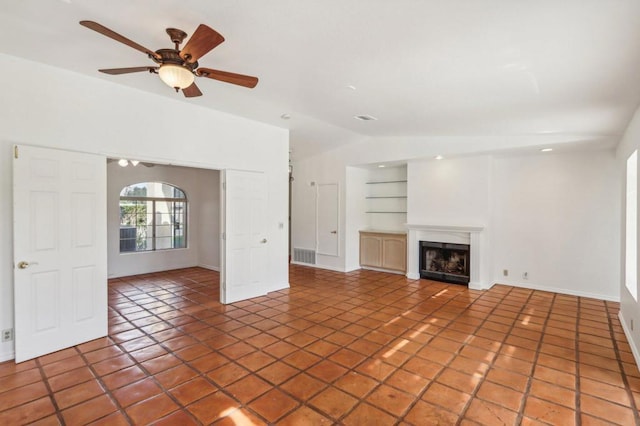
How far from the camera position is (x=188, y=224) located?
7836 mm

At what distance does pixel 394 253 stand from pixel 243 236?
3.56m

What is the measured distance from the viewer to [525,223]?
5.81 meters

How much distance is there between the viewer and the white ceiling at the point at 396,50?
1993 millimetres

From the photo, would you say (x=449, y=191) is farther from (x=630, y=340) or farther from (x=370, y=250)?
(x=630, y=340)

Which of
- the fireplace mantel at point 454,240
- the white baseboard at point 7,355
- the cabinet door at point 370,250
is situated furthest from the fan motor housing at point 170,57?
the cabinet door at point 370,250

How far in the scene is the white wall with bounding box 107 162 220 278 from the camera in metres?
6.65

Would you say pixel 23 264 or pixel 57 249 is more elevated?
pixel 57 249

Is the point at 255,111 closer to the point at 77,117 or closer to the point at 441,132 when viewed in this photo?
the point at 77,117

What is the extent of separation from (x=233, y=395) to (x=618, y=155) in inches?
240

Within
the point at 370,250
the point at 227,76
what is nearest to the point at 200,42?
the point at 227,76

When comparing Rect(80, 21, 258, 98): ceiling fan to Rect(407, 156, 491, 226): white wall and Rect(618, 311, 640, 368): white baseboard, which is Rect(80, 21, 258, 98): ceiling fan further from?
Rect(407, 156, 491, 226): white wall

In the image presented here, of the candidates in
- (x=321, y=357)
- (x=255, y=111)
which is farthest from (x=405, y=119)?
(x=321, y=357)

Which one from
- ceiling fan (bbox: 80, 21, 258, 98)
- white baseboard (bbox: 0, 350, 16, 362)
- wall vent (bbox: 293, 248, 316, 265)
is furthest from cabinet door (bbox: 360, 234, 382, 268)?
white baseboard (bbox: 0, 350, 16, 362)

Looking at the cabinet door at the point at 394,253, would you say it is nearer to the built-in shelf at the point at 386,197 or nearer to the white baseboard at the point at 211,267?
the built-in shelf at the point at 386,197
